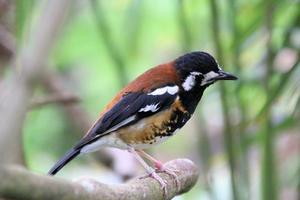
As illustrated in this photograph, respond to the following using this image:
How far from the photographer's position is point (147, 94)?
2855 millimetres

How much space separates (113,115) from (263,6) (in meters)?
0.84

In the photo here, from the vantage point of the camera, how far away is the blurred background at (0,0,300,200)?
114 inches

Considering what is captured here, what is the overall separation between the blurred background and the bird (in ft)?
0.36

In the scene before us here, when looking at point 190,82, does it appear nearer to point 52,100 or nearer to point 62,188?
point 52,100

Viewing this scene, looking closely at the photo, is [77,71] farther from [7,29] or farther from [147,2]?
[7,29]

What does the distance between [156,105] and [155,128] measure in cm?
9

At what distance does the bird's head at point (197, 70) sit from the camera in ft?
9.25

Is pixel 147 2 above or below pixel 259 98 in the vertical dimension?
above

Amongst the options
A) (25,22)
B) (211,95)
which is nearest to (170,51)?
(211,95)

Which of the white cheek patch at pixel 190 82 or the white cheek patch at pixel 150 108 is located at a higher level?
the white cheek patch at pixel 190 82

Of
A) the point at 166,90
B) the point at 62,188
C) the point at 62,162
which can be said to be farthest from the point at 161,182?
the point at 62,188

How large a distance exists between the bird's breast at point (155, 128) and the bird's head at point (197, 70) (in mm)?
107

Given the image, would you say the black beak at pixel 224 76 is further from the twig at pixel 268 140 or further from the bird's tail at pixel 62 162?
the bird's tail at pixel 62 162

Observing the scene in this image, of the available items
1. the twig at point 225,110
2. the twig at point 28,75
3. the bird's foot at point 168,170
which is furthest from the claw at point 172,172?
the twig at point 28,75
